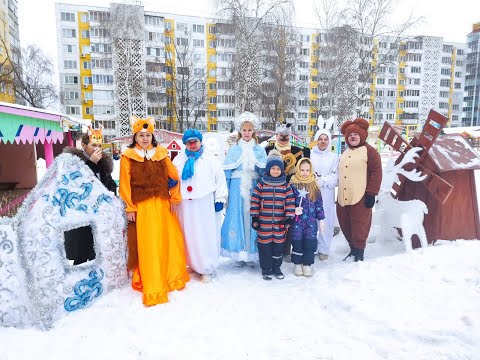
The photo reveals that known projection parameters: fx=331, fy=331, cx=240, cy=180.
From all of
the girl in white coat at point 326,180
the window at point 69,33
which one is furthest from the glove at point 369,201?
the window at point 69,33

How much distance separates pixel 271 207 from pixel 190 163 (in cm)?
95

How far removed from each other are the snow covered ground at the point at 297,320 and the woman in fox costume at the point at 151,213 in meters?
0.17

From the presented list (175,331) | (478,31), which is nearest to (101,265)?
(175,331)

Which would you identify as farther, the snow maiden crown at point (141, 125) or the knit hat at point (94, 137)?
the knit hat at point (94, 137)

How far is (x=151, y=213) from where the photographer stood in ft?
10.2

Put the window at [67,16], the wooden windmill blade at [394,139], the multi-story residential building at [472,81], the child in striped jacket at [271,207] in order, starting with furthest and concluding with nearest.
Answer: the multi-story residential building at [472,81], the window at [67,16], the wooden windmill blade at [394,139], the child in striped jacket at [271,207]

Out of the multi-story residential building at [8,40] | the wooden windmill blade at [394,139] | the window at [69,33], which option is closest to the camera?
the wooden windmill blade at [394,139]

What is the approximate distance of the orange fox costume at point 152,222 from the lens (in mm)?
3039

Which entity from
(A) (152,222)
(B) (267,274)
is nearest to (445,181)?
(B) (267,274)

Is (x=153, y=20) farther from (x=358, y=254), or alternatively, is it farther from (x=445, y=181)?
(x=358, y=254)

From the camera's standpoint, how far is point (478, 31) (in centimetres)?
4672

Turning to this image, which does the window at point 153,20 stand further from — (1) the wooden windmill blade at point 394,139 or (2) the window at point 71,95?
(1) the wooden windmill blade at point 394,139

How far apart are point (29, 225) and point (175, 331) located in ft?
4.61

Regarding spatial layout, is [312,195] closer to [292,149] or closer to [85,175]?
[292,149]
